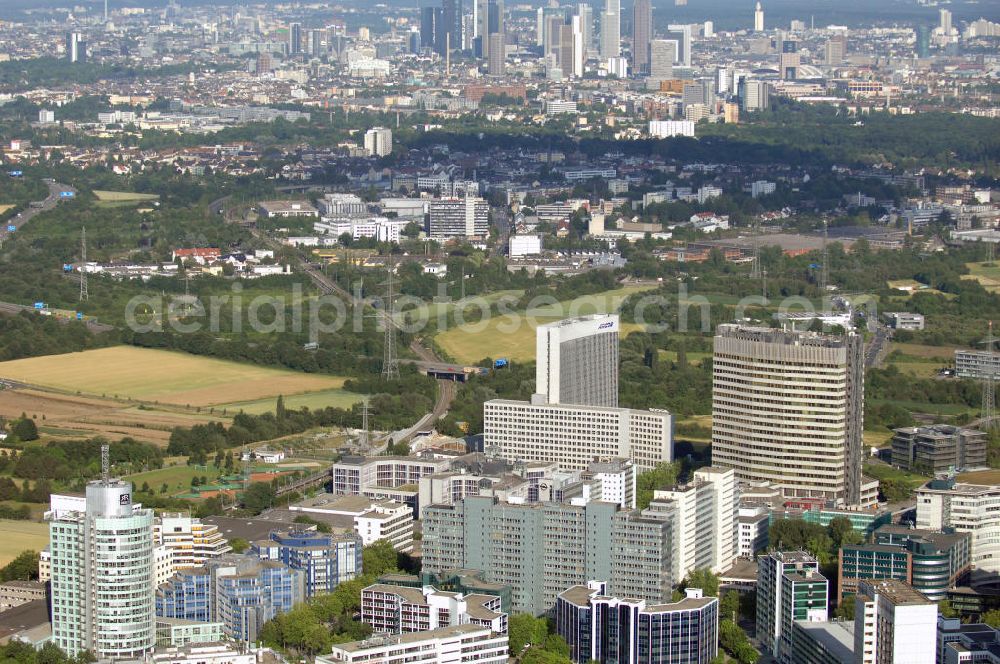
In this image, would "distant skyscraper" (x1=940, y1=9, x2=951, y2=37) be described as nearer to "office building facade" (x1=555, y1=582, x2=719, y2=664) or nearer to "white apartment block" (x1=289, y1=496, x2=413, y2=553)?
"white apartment block" (x1=289, y1=496, x2=413, y2=553)

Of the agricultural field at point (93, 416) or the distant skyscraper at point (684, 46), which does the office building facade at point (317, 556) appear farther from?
the distant skyscraper at point (684, 46)

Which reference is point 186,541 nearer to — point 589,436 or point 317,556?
point 317,556

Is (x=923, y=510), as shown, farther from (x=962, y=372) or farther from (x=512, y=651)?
(x=962, y=372)

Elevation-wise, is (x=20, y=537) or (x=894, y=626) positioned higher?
(x=894, y=626)

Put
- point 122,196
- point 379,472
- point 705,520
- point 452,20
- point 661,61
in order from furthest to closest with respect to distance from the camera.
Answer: point 452,20 → point 661,61 → point 122,196 → point 379,472 → point 705,520

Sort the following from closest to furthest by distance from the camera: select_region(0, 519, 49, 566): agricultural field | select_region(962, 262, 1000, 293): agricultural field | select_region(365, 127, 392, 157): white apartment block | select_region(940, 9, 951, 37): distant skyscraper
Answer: select_region(0, 519, 49, 566): agricultural field
select_region(962, 262, 1000, 293): agricultural field
select_region(365, 127, 392, 157): white apartment block
select_region(940, 9, 951, 37): distant skyscraper

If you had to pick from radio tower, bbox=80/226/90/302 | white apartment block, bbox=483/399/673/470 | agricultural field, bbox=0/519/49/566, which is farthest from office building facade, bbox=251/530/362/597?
radio tower, bbox=80/226/90/302

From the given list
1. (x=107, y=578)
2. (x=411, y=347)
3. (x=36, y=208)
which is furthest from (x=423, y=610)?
(x=36, y=208)
